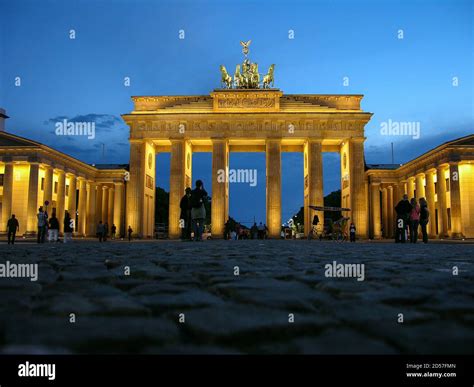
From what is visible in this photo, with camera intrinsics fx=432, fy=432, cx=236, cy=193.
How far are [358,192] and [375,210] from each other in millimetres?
11022

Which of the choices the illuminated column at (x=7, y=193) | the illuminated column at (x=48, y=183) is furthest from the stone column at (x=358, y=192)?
the illuminated column at (x=7, y=193)

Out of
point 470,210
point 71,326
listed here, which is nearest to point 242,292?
point 71,326

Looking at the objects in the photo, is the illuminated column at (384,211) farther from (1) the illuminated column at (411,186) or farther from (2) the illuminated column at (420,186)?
(2) the illuminated column at (420,186)

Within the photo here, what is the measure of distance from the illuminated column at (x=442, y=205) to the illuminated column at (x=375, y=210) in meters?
6.35

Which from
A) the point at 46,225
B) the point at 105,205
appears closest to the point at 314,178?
the point at 46,225

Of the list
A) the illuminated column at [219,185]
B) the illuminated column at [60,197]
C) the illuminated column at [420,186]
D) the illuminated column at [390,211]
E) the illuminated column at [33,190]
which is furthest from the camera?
the illuminated column at [390,211]

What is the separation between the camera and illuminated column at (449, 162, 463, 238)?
38844mm

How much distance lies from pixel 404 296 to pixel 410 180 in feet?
171

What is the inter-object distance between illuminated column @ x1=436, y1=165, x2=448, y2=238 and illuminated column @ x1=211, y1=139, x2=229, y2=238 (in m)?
20.7

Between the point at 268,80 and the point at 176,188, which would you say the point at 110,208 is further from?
the point at 268,80

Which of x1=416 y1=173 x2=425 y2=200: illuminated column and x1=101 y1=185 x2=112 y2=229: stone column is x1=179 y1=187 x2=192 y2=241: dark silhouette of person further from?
x1=101 y1=185 x2=112 y2=229: stone column

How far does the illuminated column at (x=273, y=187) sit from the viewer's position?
4181 cm

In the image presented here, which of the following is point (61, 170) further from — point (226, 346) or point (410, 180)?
point (226, 346)

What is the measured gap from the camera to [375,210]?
2019 inches
